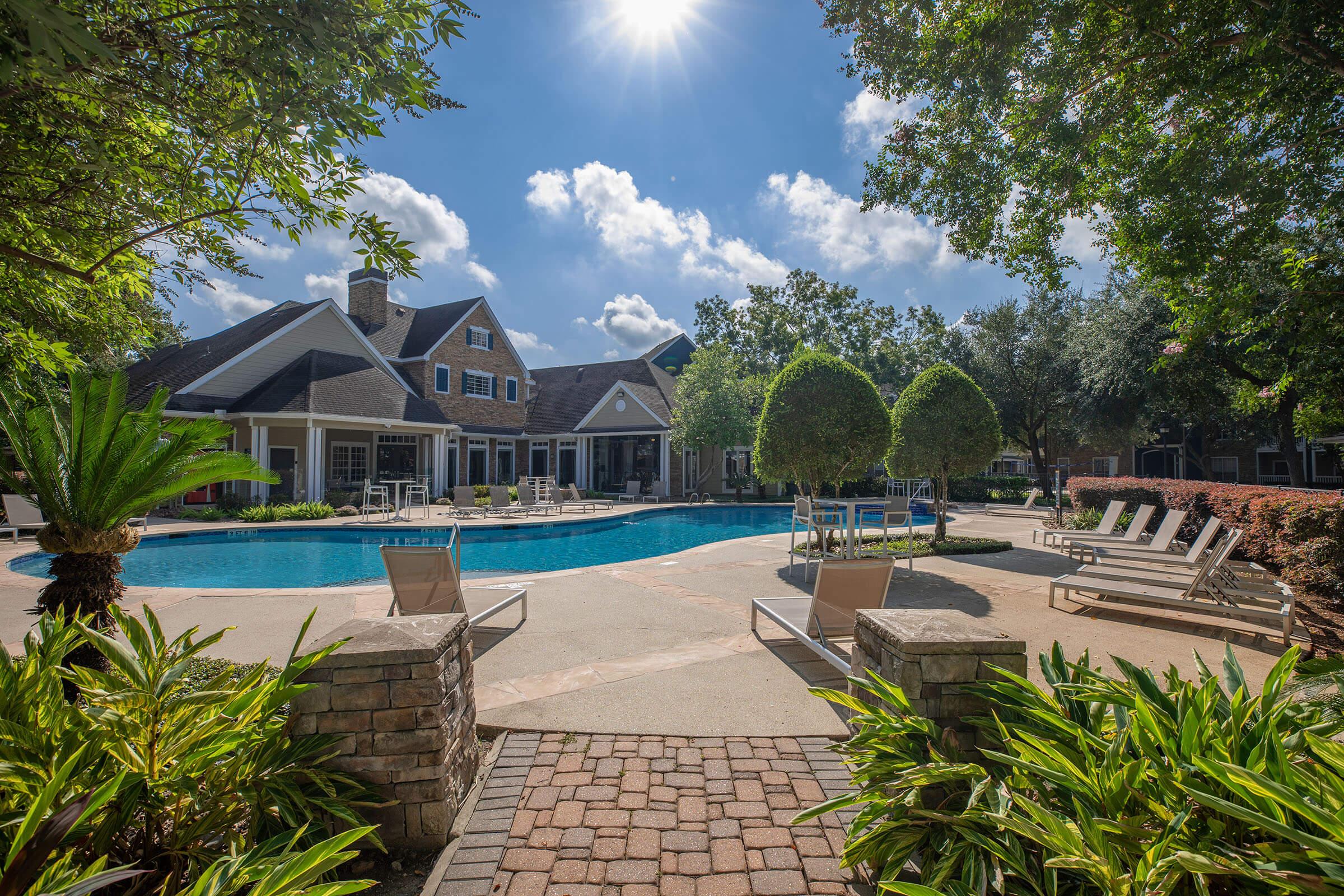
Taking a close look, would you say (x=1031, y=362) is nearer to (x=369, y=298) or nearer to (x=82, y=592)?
(x=369, y=298)

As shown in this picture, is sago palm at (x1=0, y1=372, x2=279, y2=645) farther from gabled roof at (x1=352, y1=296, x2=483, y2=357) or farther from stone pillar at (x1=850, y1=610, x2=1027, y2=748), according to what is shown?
gabled roof at (x1=352, y1=296, x2=483, y2=357)

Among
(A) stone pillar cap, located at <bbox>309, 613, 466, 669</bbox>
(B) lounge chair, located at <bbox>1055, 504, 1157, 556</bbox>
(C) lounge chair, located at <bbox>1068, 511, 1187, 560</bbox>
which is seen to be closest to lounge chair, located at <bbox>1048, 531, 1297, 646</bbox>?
(C) lounge chair, located at <bbox>1068, 511, 1187, 560</bbox>

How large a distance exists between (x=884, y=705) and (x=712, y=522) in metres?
17.3

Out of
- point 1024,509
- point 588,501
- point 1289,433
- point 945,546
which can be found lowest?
point 1024,509

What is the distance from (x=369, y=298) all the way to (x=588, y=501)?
1327 centimetres

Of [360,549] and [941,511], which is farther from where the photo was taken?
[360,549]

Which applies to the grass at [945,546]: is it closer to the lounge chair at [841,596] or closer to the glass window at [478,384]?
the lounge chair at [841,596]

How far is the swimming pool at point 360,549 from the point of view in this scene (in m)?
10.6

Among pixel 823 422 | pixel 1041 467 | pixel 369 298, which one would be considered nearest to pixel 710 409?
pixel 823 422

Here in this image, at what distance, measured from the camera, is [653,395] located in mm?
29094

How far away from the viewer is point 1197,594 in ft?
21.2

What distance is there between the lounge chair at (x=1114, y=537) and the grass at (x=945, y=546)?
47.3 inches

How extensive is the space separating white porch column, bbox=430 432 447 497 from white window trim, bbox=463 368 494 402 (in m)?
3.88

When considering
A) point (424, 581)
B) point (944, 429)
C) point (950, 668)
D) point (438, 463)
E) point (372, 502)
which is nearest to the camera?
point (950, 668)
